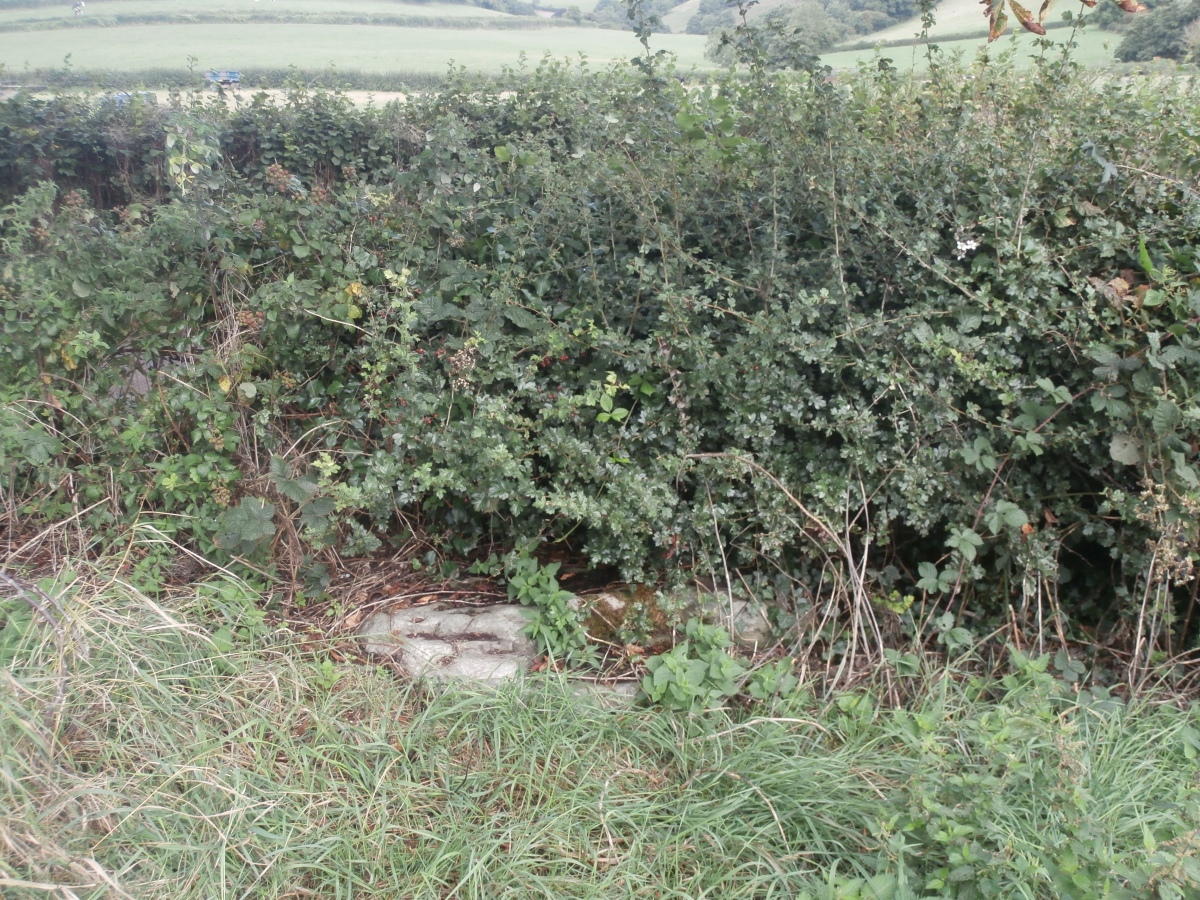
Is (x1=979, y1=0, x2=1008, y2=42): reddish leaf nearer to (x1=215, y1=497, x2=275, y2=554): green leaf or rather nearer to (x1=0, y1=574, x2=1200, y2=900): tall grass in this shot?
(x1=0, y1=574, x2=1200, y2=900): tall grass

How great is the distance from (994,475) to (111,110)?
7.20 m

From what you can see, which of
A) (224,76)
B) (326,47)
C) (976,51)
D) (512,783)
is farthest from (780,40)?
(326,47)

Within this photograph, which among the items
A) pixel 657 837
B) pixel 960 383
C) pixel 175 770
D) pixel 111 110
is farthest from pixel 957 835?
pixel 111 110

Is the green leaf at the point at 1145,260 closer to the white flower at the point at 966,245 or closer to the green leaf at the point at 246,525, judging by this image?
the white flower at the point at 966,245

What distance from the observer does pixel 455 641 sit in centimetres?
342

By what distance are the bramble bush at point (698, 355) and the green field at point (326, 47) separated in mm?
3660

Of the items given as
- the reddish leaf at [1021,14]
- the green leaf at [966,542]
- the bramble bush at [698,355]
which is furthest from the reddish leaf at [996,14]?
the green leaf at [966,542]

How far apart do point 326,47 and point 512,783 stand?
23.0 feet

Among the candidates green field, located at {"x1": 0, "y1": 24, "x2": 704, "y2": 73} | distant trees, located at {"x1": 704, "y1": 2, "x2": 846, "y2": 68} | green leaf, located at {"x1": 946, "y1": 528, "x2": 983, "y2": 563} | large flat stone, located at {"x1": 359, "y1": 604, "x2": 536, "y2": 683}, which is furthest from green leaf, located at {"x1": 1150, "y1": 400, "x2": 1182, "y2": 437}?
green field, located at {"x1": 0, "y1": 24, "x2": 704, "y2": 73}

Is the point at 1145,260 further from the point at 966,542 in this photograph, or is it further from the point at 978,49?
the point at 978,49

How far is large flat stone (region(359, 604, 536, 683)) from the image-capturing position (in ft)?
Result: 10.8

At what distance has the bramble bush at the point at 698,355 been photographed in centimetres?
342

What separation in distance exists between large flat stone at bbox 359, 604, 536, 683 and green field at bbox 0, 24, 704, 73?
17.7 feet

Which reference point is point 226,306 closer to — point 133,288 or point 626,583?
point 133,288
